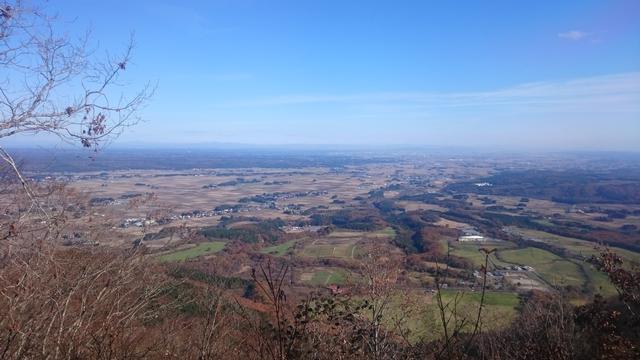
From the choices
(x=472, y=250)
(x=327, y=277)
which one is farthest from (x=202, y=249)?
(x=472, y=250)

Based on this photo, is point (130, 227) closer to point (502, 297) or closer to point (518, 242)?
point (502, 297)

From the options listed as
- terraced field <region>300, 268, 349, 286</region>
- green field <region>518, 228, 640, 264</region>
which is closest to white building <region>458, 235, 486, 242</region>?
green field <region>518, 228, 640, 264</region>

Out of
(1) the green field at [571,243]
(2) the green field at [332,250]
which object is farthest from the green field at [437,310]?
(1) the green field at [571,243]

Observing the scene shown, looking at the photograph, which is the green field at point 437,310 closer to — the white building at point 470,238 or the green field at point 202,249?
the white building at point 470,238

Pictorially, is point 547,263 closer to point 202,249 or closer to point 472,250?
point 472,250

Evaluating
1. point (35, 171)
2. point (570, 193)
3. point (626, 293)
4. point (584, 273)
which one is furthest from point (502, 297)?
point (570, 193)

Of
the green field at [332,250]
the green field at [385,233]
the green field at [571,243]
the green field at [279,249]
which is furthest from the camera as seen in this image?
the green field at [385,233]
